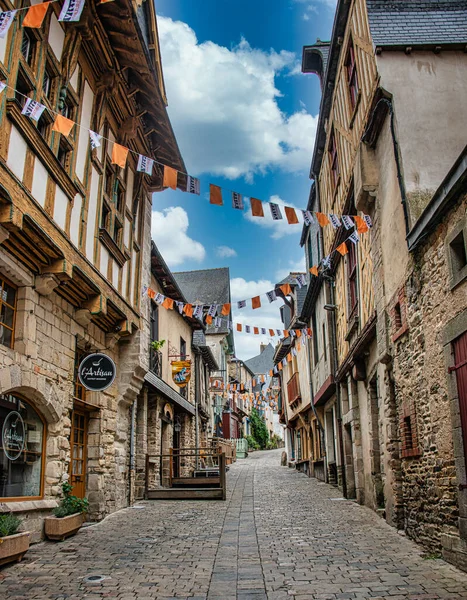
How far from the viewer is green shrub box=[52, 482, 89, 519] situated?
23.3ft

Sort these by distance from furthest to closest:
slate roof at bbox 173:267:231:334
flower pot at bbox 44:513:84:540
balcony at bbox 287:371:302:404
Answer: slate roof at bbox 173:267:231:334, balcony at bbox 287:371:302:404, flower pot at bbox 44:513:84:540

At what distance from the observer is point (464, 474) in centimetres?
508

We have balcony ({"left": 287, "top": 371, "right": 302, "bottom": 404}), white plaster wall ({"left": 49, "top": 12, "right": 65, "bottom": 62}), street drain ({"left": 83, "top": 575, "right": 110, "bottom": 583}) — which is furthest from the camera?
balcony ({"left": 287, "top": 371, "right": 302, "bottom": 404})

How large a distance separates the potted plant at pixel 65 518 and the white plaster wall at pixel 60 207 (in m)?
3.47

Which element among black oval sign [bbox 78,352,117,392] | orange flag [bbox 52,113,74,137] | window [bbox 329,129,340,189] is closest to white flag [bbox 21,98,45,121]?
orange flag [bbox 52,113,74,137]

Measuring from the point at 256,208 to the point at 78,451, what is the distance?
4.68 m

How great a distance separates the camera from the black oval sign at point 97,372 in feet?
26.6

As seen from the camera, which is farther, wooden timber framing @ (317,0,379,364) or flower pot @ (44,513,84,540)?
wooden timber framing @ (317,0,379,364)

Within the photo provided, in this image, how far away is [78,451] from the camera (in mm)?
8906

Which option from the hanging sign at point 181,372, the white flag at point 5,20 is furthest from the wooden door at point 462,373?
the hanging sign at point 181,372

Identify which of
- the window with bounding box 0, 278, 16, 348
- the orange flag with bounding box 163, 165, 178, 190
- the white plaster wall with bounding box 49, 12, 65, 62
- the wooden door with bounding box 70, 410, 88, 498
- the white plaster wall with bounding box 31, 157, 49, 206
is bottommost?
the wooden door with bounding box 70, 410, 88, 498

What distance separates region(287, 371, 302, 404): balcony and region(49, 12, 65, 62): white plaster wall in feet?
50.7

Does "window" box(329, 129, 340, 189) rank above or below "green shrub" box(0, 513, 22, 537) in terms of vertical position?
above

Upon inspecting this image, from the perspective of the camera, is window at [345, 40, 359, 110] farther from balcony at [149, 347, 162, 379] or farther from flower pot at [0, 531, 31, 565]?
flower pot at [0, 531, 31, 565]
